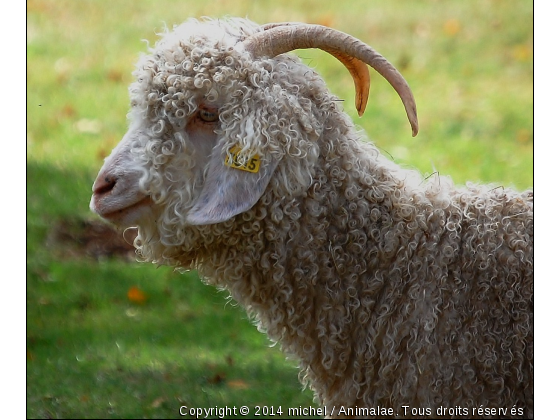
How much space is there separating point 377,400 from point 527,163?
16.1 feet

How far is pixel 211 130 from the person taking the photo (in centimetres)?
290

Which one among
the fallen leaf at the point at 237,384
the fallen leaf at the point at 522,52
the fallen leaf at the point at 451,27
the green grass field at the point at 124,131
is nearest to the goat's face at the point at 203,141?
the green grass field at the point at 124,131

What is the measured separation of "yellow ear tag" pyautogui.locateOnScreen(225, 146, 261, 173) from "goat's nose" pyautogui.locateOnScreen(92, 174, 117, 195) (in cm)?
43

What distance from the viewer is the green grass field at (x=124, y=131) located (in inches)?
194

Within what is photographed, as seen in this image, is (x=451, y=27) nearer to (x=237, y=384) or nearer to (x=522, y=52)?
(x=522, y=52)

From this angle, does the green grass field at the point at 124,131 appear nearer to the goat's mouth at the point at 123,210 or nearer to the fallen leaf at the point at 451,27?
the fallen leaf at the point at 451,27

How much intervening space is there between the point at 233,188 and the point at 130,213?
16.3 inches

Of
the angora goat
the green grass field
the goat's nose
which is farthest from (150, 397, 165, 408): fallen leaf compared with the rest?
the goat's nose

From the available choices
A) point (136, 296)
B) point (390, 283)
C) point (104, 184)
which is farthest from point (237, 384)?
point (104, 184)

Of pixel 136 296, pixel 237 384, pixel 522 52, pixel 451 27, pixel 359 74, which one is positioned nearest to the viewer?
pixel 359 74

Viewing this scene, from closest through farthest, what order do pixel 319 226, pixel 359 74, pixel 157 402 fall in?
pixel 319 226 < pixel 359 74 < pixel 157 402

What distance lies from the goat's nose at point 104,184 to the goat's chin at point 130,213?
5 cm

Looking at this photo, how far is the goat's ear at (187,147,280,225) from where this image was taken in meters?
2.81

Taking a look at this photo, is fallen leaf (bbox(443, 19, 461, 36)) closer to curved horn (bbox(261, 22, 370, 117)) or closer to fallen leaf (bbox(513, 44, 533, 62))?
fallen leaf (bbox(513, 44, 533, 62))
